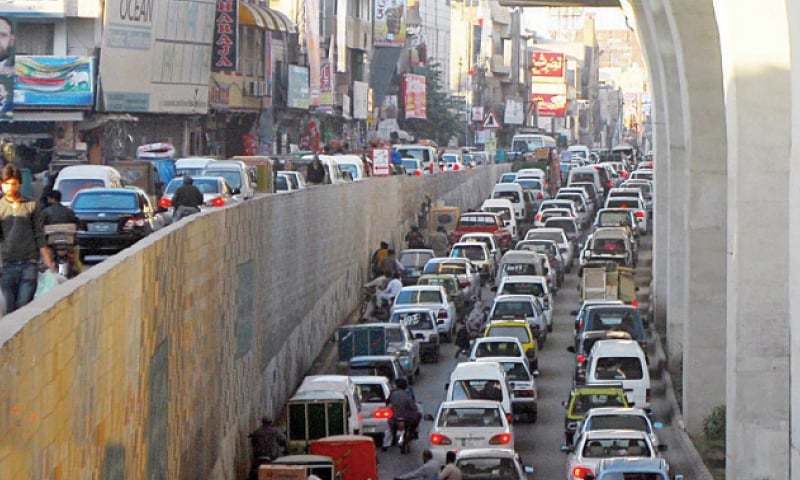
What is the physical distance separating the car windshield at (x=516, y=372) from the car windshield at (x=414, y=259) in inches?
778

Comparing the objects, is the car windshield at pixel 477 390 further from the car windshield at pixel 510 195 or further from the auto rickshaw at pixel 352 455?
the car windshield at pixel 510 195

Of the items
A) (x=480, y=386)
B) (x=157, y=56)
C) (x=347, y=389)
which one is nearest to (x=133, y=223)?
(x=347, y=389)

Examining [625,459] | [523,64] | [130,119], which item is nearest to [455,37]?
[523,64]

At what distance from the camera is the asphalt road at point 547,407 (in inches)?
1223

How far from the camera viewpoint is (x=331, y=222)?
46844 millimetres

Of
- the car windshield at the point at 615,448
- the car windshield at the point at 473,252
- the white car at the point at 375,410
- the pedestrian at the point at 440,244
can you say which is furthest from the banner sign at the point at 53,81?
the car windshield at the point at 615,448

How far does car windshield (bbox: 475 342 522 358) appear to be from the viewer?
37500 mm

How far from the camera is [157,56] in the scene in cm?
7288

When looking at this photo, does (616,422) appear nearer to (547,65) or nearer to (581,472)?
(581,472)

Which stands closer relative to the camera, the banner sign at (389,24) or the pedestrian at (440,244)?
the pedestrian at (440,244)

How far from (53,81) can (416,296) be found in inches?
996

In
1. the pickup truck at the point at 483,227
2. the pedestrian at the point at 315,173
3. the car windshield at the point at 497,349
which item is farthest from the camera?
the pickup truck at the point at 483,227

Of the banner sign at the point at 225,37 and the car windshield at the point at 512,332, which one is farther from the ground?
the banner sign at the point at 225,37

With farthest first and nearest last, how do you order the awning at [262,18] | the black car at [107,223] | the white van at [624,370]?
1. the awning at [262,18]
2. the white van at [624,370]
3. the black car at [107,223]
